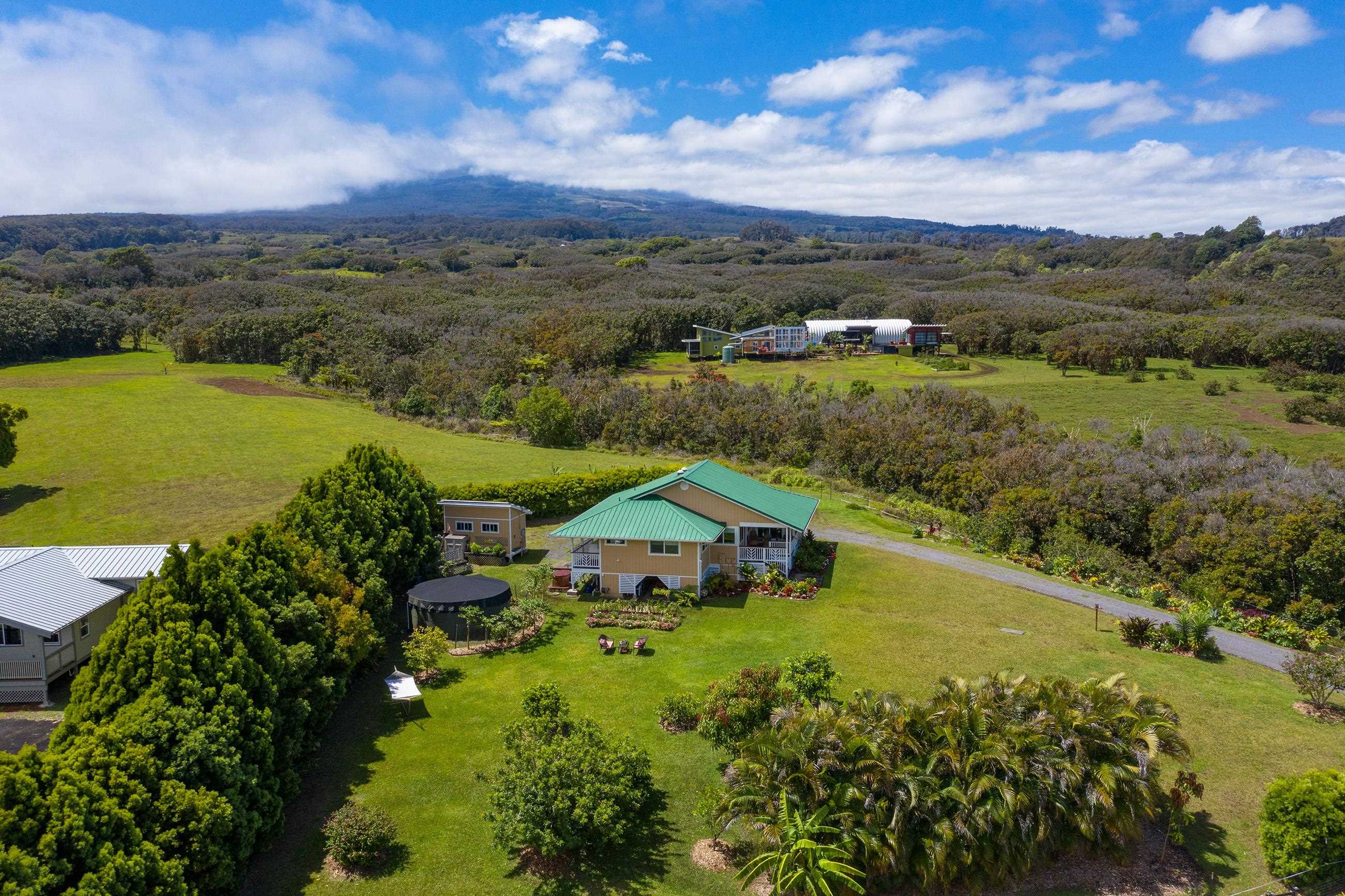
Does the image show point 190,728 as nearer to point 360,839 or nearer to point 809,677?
point 360,839

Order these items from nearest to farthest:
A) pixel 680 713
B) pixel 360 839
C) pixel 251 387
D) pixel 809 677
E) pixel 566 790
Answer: pixel 566 790, pixel 360 839, pixel 809 677, pixel 680 713, pixel 251 387

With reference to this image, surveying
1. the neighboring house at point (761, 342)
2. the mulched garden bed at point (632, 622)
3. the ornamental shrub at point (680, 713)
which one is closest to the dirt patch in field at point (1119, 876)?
the ornamental shrub at point (680, 713)

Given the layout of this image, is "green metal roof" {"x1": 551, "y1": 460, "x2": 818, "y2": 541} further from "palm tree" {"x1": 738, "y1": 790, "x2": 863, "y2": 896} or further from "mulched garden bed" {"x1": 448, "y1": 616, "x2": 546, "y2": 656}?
"palm tree" {"x1": 738, "y1": 790, "x2": 863, "y2": 896}

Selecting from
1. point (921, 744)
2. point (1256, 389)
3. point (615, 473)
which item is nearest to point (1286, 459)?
point (1256, 389)

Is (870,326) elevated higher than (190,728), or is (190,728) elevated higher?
(870,326)

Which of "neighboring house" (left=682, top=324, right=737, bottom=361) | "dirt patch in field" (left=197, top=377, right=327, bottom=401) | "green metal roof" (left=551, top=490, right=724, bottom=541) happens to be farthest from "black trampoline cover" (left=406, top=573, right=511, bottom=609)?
"neighboring house" (left=682, top=324, right=737, bottom=361)

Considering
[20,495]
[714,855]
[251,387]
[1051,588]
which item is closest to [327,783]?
[714,855]

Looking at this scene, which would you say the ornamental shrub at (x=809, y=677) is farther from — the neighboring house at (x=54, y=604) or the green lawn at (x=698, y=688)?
the neighboring house at (x=54, y=604)
